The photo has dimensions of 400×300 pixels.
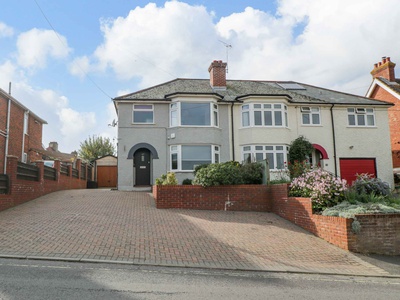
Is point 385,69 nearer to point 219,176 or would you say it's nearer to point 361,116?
point 361,116

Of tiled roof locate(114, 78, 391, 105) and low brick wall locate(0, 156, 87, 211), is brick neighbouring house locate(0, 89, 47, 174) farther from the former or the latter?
tiled roof locate(114, 78, 391, 105)

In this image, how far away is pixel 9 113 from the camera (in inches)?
810

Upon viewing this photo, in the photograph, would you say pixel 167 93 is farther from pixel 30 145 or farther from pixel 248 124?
pixel 30 145

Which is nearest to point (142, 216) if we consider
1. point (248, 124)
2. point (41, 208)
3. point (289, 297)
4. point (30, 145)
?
point (41, 208)

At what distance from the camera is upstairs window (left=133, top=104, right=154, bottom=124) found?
19531mm

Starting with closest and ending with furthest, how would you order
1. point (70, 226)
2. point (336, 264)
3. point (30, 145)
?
point (336, 264) → point (70, 226) → point (30, 145)

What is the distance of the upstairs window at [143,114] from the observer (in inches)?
769

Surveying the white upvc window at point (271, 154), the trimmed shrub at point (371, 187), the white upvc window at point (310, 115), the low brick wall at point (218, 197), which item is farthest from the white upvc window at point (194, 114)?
the trimmed shrub at point (371, 187)

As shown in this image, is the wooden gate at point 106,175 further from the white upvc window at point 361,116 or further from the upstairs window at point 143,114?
the white upvc window at point 361,116

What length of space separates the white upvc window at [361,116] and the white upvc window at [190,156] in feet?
29.4

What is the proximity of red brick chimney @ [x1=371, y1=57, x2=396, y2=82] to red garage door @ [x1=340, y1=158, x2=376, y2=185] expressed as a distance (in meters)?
9.39

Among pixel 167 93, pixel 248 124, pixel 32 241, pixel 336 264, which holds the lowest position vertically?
pixel 336 264

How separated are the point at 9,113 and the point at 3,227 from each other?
1350 cm

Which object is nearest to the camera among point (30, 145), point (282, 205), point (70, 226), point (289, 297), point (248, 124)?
point (289, 297)
